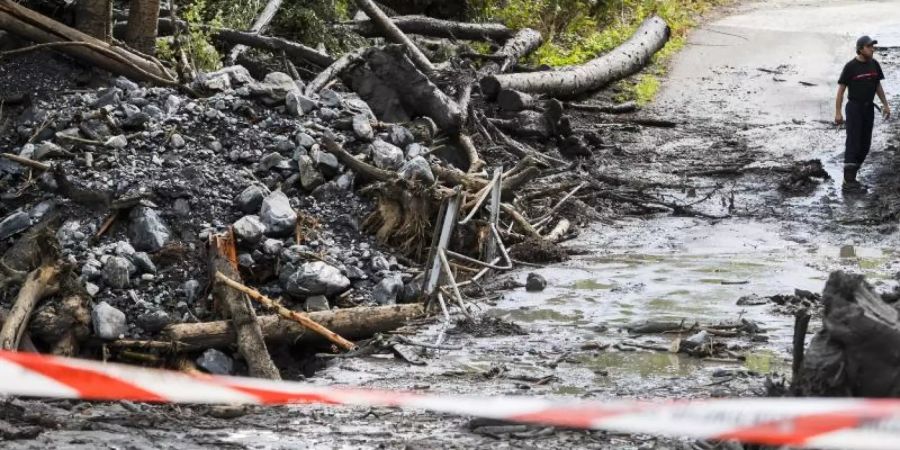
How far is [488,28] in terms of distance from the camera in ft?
48.4

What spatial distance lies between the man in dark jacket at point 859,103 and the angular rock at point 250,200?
19.5ft

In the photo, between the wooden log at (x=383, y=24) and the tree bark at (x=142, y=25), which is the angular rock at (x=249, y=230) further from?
the wooden log at (x=383, y=24)

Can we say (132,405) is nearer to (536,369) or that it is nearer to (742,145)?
(536,369)

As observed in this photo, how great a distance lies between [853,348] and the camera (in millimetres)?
3525

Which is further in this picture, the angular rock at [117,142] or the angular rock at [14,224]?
the angular rock at [117,142]

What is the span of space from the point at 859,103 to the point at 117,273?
736cm

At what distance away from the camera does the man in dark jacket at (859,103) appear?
10.7 metres

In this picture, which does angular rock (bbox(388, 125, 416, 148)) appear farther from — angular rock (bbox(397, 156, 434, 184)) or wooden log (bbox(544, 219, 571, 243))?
wooden log (bbox(544, 219, 571, 243))

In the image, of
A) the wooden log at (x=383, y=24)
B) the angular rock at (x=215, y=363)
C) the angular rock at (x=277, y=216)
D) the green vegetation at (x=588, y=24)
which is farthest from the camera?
the green vegetation at (x=588, y=24)

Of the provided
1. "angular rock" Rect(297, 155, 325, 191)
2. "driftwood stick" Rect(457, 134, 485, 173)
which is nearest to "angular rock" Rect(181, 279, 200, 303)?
"angular rock" Rect(297, 155, 325, 191)

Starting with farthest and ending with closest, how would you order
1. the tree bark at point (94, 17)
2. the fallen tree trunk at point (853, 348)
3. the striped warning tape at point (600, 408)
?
the tree bark at point (94, 17), the fallen tree trunk at point (853, 348), the striped warning tape at point (600, 408)

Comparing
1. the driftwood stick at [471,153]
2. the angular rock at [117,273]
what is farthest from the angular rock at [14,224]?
the driftwood stick at [471,153]

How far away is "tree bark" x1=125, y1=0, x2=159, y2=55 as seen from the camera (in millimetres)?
10203

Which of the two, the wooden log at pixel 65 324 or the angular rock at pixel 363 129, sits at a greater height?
the angular rock at pixel 363 129
